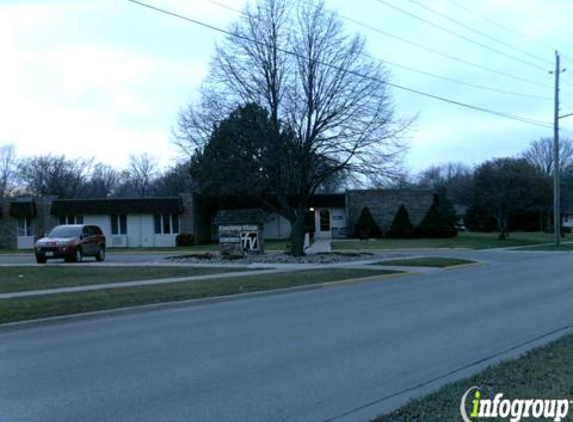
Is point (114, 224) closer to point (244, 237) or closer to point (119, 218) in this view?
point (119, 218)

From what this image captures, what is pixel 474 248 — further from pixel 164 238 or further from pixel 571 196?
pixel 571 196

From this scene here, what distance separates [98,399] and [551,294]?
1132cm

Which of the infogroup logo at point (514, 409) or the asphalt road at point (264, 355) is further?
the asphalt road at point (264, 355)

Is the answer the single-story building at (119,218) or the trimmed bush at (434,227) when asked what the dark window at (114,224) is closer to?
the single-story building at (119,218)

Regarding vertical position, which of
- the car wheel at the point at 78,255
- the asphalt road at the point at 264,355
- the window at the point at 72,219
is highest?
the window at the point at 72,219

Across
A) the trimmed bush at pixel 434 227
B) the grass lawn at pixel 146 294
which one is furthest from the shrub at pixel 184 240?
the grass lawn at pixel 146 294

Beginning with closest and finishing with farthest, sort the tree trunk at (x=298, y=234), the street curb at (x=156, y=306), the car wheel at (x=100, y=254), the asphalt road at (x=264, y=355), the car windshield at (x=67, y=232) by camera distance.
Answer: the asphalt road at (x=264, y=355) < the street curb at (x=156, y=306) < the car windshield at (x=67, y=232) < the tree trunk at (x=298, y=234) < the car wheel at (x=100, y=254)

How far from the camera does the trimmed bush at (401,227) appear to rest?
4934 cm

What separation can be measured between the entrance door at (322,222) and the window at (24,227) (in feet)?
73.3

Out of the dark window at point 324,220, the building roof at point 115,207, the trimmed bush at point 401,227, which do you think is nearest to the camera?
the building roof at point 115,207

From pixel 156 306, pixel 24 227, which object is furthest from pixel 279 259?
pixel 24 227

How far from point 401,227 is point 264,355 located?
1660 inches

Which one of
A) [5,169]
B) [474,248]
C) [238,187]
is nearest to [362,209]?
[474,248]

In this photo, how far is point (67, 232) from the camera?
91.2 feet
